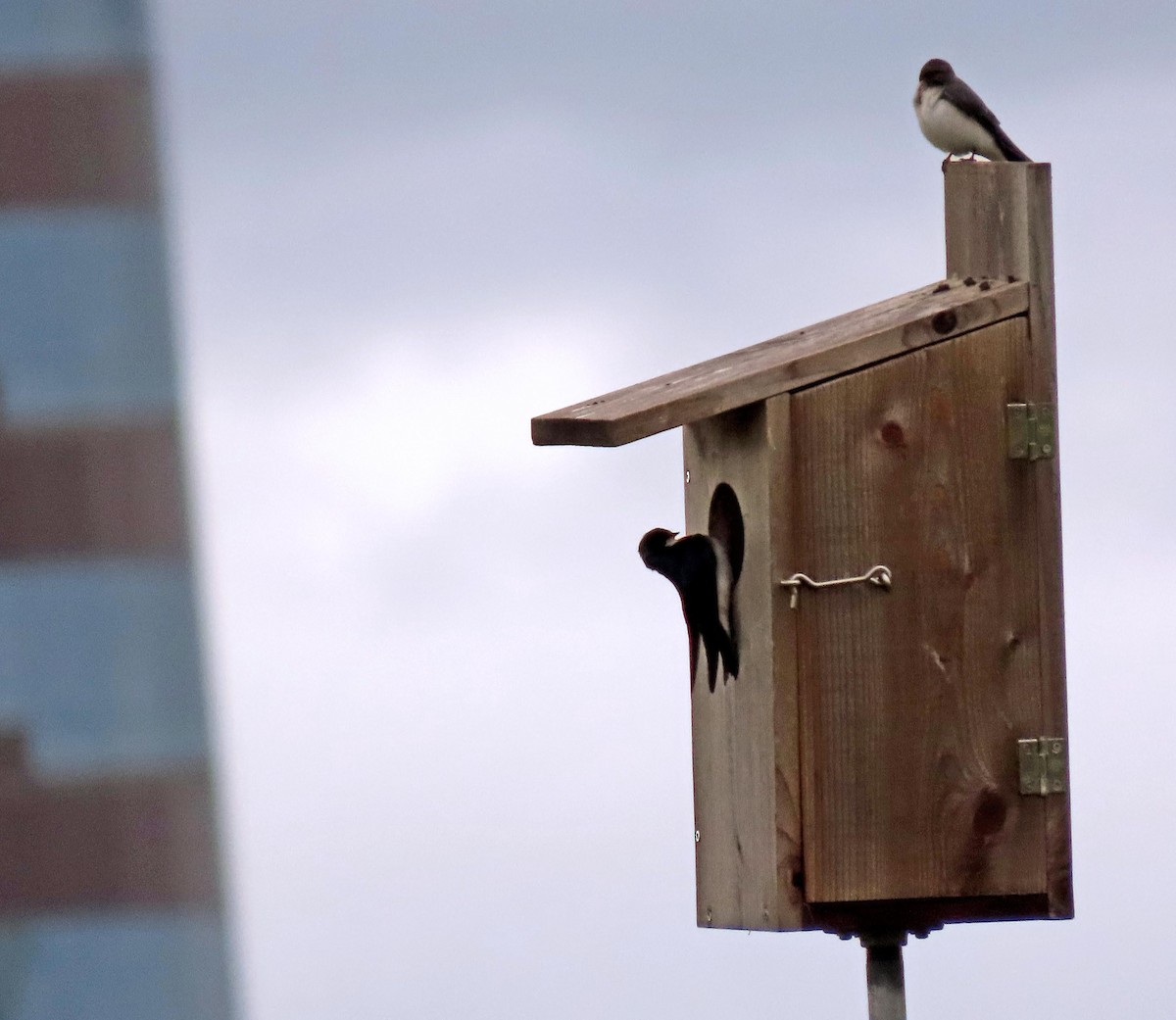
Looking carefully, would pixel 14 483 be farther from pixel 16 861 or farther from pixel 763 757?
pixel 763 757

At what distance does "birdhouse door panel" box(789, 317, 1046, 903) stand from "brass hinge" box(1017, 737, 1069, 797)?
2cm

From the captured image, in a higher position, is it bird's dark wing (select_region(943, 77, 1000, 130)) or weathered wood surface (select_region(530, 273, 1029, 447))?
bird's dark wing (select_region(943, 77, 1000, 130))

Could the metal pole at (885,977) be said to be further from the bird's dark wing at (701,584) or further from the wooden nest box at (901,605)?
the bird's dark wing at (701,584)

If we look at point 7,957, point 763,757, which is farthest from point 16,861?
point 763,757

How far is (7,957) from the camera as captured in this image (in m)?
2.35

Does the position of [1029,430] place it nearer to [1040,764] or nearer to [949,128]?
[1040,764]

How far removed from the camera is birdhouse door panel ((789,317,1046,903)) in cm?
308

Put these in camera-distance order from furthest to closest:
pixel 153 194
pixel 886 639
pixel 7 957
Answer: pixel 886 639, pixel 153 194, pixel 7 957

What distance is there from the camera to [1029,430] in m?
3.16

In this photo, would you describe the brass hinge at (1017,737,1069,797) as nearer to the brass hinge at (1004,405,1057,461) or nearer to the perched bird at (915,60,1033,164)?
the brass hinge at (1004,405,1057,461)

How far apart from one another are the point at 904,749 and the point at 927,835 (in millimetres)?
149

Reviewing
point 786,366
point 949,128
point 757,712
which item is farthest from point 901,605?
point 949,128

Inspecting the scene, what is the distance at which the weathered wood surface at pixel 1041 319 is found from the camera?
318cm

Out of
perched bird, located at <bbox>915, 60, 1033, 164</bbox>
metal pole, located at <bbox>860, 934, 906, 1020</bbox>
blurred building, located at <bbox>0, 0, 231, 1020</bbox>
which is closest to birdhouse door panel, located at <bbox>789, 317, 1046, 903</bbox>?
metal pole, located at <bbox>860, 934, 906, 1020</bbox>
